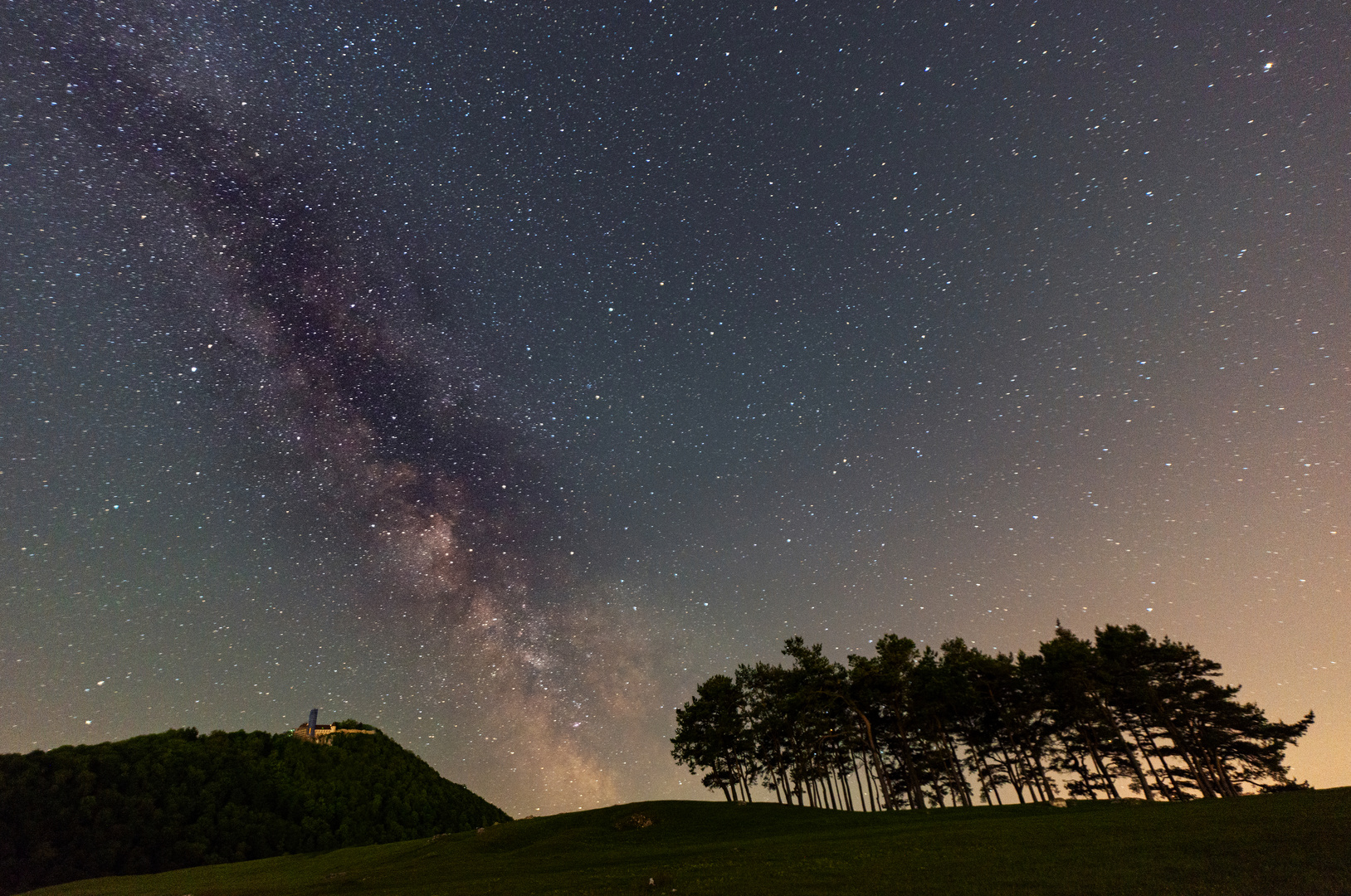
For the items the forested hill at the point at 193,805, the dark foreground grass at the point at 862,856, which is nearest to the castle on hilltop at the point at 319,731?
the forested hill at the point at 193,805

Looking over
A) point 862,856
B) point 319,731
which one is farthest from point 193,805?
point 862,856

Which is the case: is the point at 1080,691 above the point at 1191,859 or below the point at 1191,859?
above

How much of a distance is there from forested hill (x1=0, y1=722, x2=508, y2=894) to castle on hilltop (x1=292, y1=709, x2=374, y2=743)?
2391 centimetres

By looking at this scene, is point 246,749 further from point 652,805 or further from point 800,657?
point 800,657

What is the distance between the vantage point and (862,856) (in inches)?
1241

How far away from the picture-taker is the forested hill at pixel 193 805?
10444 centimetres

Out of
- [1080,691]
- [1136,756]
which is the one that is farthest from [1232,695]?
[1080,691]

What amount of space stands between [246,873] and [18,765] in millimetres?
99770

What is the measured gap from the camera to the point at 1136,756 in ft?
223

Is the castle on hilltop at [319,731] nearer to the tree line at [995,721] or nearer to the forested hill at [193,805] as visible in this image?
the forested hill at [193,805]

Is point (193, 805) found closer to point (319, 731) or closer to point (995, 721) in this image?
point (319, 731)

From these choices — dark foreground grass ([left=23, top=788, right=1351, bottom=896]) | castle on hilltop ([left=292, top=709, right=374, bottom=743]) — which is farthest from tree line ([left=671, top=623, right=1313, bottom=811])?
castle on hilltop ([left=292, top=709, right=374, bottom=743])

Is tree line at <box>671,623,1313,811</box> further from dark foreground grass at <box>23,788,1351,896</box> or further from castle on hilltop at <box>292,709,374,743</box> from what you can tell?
castle on hilltop at <box>292,709,374,743</box>

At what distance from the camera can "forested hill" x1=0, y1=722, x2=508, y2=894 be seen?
104438 mm
